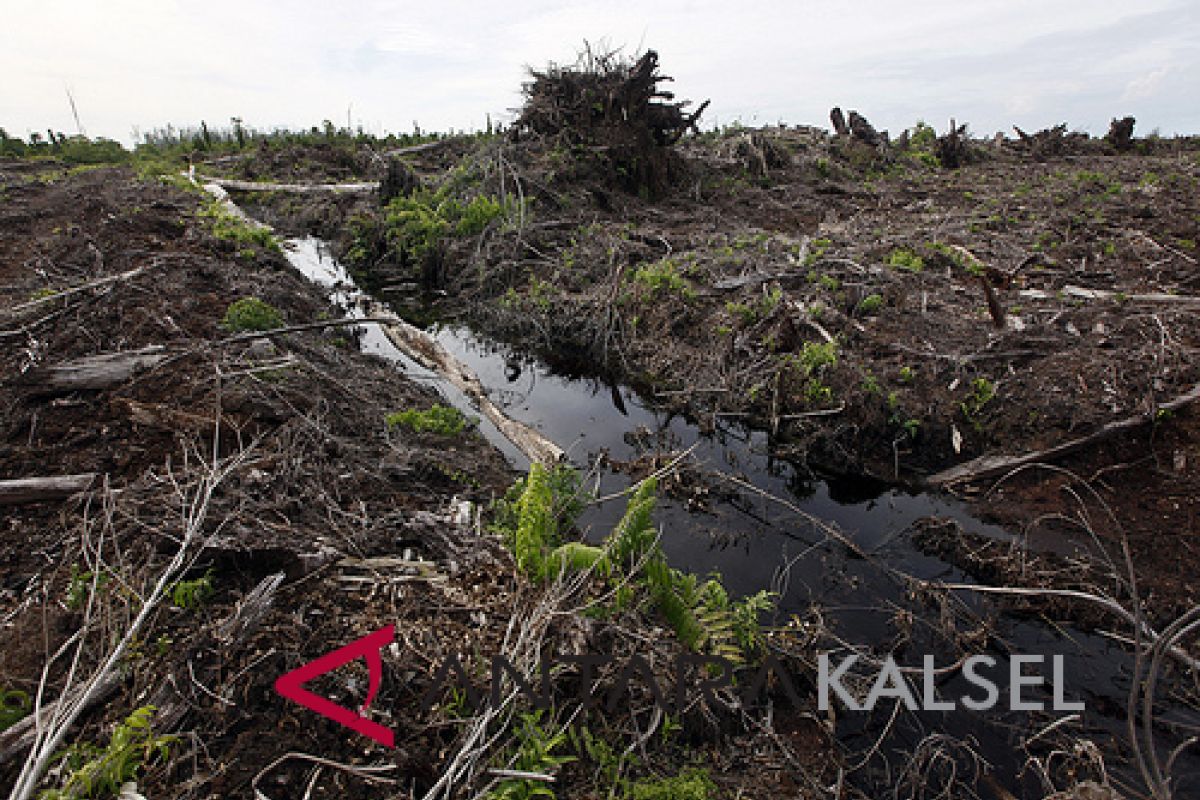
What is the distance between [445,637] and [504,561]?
63 cm

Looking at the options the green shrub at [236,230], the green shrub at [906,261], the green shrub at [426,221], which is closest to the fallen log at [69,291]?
the green shrub at [236,230]

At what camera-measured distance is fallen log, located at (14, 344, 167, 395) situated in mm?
4363

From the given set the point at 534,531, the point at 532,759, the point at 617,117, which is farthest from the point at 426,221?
the point at 532,759

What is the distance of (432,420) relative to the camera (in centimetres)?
566

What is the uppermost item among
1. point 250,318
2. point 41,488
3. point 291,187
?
point 291,187

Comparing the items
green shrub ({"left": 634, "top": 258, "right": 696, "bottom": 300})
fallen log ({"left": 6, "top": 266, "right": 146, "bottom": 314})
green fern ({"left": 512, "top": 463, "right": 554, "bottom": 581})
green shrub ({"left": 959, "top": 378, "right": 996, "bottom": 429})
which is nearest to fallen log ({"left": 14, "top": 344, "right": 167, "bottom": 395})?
fallen log ({"left": 6, "top": 266, "right": 146, "bottom": 314})

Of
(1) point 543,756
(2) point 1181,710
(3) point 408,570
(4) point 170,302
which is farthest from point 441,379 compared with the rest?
(2) point 1181,710

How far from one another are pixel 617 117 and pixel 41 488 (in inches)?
483

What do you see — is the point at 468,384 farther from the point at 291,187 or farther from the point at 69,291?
the point at 291,187

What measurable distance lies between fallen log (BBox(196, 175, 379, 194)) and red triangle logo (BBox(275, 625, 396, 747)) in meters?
15.9

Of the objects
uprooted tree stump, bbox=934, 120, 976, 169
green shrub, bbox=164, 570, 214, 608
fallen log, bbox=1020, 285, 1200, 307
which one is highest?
uprooted tree stump, bbox=934, 120, 976, 169

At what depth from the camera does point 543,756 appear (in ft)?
8.07

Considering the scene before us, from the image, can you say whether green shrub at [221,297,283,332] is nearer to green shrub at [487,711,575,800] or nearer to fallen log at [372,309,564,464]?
fallen log at [372,309,564,464]

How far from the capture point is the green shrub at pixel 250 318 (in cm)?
610
